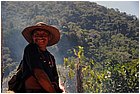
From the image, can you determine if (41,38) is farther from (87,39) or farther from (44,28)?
(87,39)

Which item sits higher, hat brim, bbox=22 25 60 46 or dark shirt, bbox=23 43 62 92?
hat brim, bbox=22 25 60 46

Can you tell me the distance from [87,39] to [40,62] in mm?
361

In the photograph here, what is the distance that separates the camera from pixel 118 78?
8.64 ft

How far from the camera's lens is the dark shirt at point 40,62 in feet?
8.21

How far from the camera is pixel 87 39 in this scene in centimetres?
265

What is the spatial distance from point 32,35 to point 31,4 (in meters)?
0.21

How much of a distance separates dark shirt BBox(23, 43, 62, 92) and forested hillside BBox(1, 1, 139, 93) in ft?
0.14

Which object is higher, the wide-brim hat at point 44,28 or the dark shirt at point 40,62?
the wide-brim hat at point 44,28

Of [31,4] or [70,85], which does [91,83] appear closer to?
[70,85]

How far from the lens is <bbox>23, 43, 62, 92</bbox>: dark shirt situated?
98.6 inches

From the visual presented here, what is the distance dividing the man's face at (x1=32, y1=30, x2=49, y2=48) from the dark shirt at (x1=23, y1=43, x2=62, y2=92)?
1.4 inches

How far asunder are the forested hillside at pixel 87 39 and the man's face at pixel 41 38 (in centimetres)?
6

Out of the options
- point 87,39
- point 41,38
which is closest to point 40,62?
point 41,38

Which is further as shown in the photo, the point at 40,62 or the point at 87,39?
the point at 87,39
